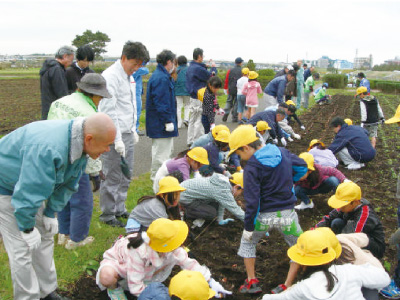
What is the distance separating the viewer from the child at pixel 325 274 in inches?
89.0

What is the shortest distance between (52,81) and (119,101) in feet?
4.26

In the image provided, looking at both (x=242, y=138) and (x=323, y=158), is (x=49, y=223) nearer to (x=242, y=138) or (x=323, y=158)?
(x=242, y=138)

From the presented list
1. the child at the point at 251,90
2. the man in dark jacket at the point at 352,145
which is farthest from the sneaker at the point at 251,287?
the child at the point at 251,90

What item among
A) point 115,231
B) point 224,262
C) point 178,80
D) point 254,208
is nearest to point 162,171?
point 115,231

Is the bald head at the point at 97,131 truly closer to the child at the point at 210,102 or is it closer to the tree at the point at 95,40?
the child at the point at 210,102

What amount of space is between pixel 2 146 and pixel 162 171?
84.3 inches

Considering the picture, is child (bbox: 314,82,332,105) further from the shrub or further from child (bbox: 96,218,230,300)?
the shrub

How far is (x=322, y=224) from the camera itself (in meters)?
3.74

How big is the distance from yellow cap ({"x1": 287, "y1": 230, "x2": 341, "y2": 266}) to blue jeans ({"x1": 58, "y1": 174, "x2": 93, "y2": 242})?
2118 mm

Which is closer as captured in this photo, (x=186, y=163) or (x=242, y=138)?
(x=242, y=138)

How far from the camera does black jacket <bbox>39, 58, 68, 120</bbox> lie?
4.68 meters

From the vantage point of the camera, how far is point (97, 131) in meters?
2.23

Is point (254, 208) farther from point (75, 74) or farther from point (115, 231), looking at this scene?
point (75, 74)

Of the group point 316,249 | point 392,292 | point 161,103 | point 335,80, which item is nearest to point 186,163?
point 161,103
